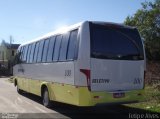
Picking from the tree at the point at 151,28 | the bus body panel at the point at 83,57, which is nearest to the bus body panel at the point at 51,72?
the bus body panel at the point at 83,57

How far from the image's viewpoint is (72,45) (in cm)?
1132

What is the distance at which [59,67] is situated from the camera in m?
12.4

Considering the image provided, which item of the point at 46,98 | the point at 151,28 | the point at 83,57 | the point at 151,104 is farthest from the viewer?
the point at 151,28

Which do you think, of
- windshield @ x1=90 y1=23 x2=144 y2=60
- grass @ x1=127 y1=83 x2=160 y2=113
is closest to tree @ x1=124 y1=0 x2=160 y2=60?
grass @ x1=127 y1=83 x2=160 y2=113

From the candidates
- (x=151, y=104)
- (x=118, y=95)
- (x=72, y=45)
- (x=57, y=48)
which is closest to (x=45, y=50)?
(x=57, y=48)

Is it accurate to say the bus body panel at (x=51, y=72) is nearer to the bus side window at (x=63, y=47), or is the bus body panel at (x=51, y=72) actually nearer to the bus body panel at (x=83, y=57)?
the bus side window at (x=63, y=47)

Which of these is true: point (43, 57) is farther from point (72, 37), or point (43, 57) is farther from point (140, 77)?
point (140, 77)

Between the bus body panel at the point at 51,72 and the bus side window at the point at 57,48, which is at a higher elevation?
the bus side window at the point at 57,48

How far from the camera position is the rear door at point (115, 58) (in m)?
10.8

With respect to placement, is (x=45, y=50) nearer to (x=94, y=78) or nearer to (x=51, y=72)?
(x=51, y=72)

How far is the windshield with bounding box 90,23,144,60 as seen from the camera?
10930mm

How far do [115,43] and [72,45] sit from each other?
4.67 ft

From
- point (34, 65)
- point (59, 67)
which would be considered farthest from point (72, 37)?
point (34, 65)

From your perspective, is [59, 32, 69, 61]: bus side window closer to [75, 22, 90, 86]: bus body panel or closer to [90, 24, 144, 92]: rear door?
[75, 22, 90, 86]: bus body panel
